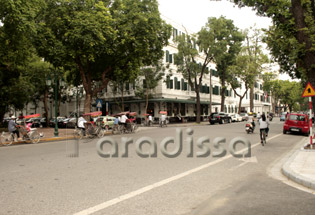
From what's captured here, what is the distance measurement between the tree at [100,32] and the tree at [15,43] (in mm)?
1500

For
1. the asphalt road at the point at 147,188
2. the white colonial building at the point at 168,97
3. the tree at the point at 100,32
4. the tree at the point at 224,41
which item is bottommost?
the asphalt road at the point at 147,188

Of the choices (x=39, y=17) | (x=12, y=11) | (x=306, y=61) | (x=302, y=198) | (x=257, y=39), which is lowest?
(x=302, y=198)

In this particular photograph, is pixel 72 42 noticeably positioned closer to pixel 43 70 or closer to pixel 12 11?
pixel 12 11

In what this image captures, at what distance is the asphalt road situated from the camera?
4.49 m

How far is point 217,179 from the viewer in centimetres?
657

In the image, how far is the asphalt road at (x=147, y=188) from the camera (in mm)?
4492

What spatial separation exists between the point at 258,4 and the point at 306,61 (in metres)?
4.26

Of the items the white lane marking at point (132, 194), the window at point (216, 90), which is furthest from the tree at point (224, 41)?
the white lane marking at point (132, 194)

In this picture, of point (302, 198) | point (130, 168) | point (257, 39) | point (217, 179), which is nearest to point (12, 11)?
point (130, 168)

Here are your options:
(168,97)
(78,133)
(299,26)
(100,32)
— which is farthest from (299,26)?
(168,97)

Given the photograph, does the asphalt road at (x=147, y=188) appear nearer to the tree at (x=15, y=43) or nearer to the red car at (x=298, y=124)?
the tree at (x=15, y=43)

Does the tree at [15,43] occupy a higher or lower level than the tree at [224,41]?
lower

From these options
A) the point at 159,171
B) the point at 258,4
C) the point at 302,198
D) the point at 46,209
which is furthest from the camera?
the point at 258,4

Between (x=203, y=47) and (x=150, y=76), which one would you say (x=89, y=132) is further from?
(x=203, y=47)
